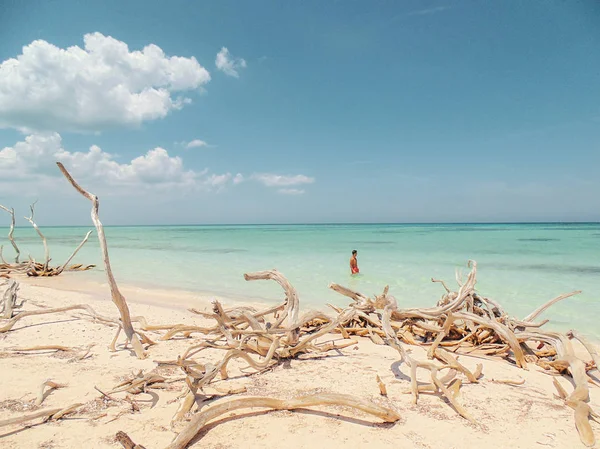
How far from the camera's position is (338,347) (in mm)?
3455

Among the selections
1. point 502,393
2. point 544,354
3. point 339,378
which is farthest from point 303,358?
point 544,354

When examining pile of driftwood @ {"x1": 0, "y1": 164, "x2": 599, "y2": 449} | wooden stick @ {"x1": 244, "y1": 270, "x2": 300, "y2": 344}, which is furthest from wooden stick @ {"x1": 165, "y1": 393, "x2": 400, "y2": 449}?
wooden stick @ {"x1": 244, "y1": 270, "x2": 300, "y2": 344}

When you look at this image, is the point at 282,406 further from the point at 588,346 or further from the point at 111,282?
the point at 588,346

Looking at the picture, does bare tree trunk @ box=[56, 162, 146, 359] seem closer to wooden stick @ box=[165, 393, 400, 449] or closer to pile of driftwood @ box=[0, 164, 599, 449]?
pile of driftwood @ box=[0, 164, 599, 449]

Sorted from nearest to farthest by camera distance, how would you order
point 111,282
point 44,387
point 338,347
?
point 44,387, point 111,282, point 338,347

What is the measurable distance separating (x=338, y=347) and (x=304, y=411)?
140 centimetres

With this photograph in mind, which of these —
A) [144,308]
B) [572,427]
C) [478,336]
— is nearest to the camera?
[572,427]

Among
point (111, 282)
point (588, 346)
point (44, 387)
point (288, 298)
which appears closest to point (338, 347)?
point (288, 298)

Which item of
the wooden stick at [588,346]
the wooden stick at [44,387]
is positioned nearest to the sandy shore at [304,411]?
the wooden stick at [44,387]

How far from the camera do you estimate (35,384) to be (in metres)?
2.52

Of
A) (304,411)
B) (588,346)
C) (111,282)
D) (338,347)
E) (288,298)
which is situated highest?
(111,282)

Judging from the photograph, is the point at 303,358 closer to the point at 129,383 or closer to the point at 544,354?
the point at 129,383

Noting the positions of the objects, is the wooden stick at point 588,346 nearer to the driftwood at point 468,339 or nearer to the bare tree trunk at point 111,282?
the driftwood at point 468,339

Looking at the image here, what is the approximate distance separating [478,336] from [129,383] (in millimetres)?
3332
